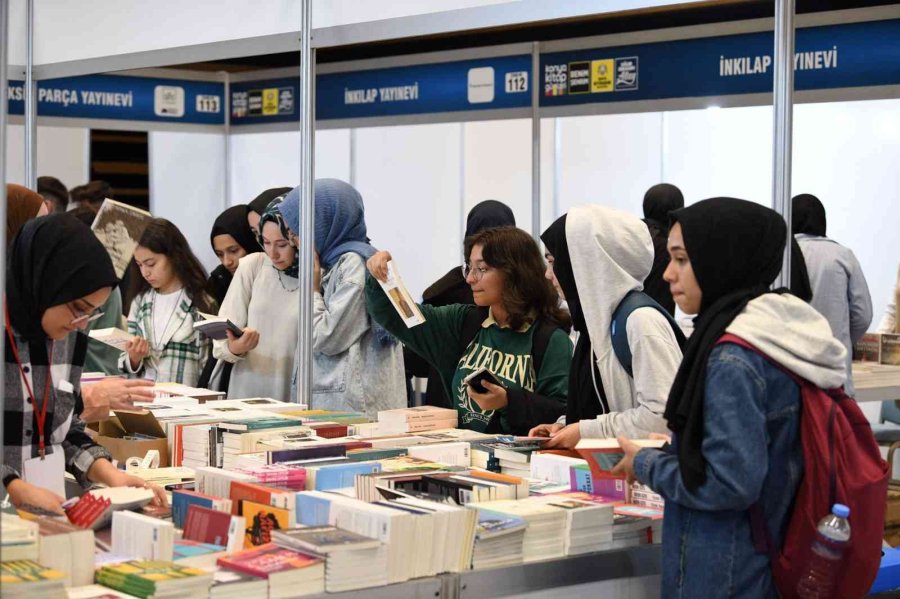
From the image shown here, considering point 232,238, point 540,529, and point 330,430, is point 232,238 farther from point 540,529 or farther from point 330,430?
point 540,529

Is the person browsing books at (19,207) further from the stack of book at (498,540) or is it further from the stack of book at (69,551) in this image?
the stack of book at (498,540)

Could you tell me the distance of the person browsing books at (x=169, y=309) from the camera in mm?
5098

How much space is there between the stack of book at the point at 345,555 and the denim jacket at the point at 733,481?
0.58 m

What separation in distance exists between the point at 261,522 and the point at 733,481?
39.6 inches

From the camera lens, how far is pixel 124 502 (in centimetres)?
263

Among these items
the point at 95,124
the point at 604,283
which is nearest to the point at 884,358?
the point at 604,283

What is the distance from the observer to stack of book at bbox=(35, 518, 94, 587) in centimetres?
219

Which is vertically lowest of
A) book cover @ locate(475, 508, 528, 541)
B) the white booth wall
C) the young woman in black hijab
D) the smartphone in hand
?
book cover @ locate(475, 508, 528, 541)

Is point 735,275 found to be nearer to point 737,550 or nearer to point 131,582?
point 737,550

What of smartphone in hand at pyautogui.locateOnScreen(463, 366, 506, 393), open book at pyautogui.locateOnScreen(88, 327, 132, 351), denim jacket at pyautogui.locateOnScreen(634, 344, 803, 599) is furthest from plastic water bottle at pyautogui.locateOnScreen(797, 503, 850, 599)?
open book at pyautogui.locateOnScreen(88, 327, 132, 351)

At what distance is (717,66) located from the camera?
6574mm

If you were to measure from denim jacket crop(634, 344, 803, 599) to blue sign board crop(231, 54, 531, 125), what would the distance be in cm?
529

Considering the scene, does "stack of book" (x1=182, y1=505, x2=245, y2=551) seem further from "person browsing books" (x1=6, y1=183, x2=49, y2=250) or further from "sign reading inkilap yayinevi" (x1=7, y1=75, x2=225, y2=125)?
"sign reading inkilap yayinevi" (x1=7, y1=75, x2=225, y2=125)

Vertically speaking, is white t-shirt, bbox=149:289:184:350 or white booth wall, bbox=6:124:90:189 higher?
white booth wall, bbox=6:124:90:189
